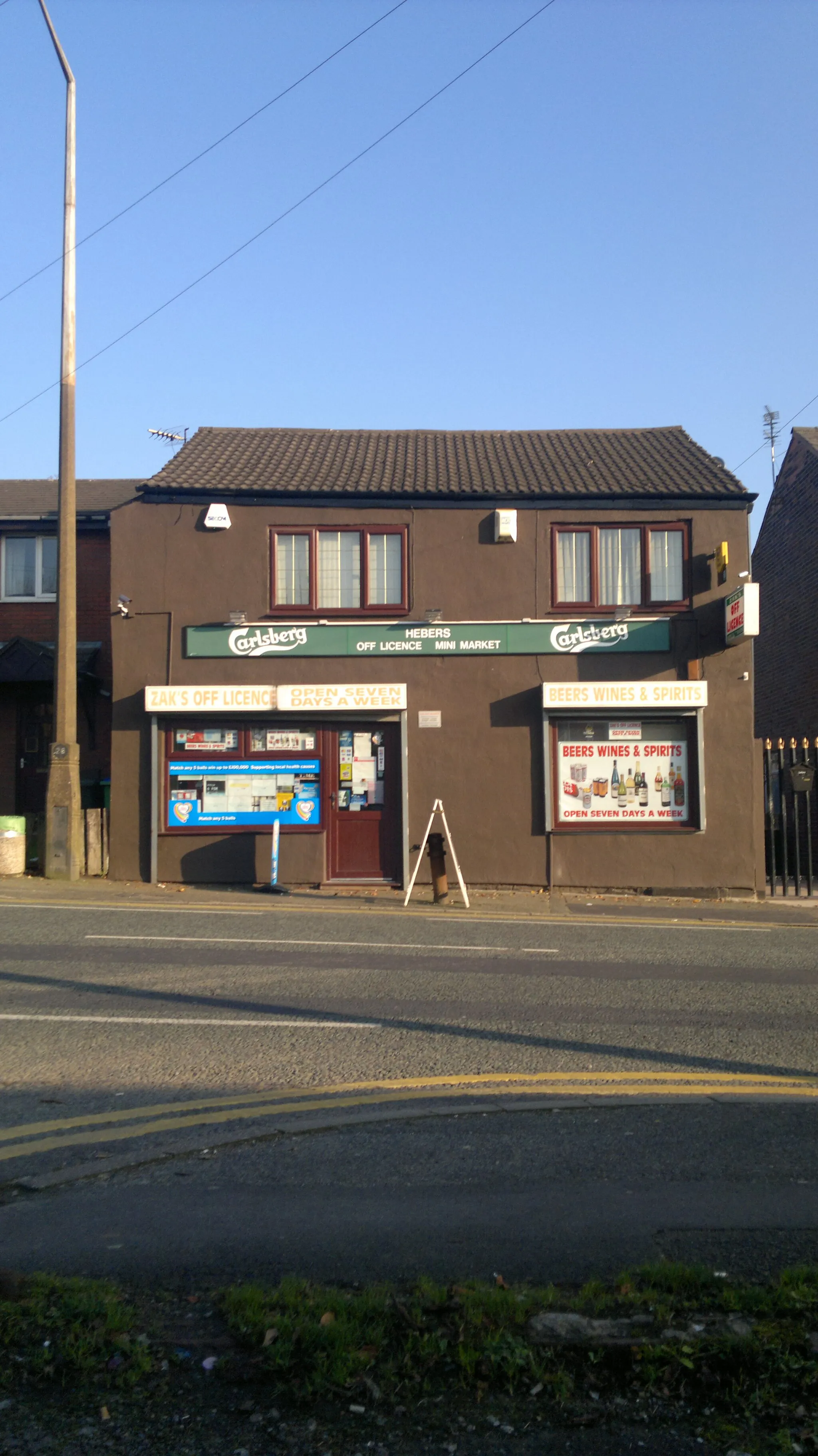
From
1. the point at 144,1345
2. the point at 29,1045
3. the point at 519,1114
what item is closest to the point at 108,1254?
the point at 144,1345

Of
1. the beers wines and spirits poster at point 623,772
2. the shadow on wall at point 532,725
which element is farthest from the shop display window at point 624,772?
the shadow on wall at point 532,725

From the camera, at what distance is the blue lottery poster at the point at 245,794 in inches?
712

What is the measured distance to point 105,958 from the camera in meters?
10.5

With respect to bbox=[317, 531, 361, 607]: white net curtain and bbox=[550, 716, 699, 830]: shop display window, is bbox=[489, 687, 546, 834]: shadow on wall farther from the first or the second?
bbox=[317, 531, 361, 607]: white net curtain

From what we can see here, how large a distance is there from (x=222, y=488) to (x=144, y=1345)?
16068 millimetres

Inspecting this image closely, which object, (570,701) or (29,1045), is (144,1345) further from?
(570,701)

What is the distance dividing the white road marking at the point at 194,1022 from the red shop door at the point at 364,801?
991cm

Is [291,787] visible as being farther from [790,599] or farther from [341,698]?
[790,599]

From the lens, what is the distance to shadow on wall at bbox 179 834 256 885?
1802 cm

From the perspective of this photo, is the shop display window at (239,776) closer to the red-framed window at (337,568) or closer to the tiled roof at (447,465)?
the red-framed window at (337,568)

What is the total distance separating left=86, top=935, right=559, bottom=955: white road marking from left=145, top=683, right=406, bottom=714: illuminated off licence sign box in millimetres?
6389

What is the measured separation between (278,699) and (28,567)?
7.65 m

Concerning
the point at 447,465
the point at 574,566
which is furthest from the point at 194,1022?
the point at 447,465

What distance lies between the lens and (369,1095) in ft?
21.2
